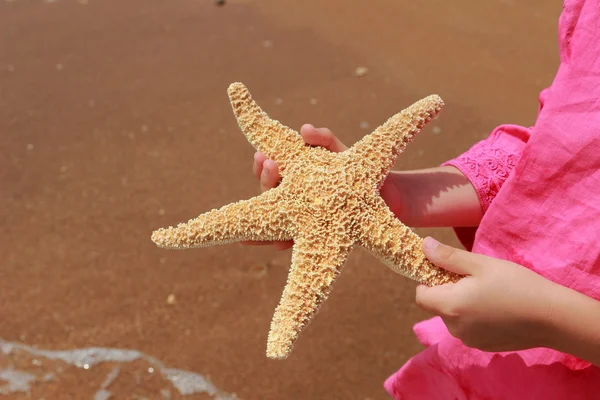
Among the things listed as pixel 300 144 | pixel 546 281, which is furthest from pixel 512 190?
pixel 300 144

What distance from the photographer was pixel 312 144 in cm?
116

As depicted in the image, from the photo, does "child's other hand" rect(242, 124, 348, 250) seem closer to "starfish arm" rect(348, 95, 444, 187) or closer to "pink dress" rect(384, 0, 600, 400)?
"starfish arm" rect(348, 95, 444, 187)

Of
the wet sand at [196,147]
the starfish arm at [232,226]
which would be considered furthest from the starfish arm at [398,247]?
the wet sand at [196,147]

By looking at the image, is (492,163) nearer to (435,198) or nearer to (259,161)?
(435,198)

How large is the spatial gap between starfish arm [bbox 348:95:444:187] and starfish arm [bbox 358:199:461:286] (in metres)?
0.09

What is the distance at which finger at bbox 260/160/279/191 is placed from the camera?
111cm

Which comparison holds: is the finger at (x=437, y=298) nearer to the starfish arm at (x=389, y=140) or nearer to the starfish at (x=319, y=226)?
the starfish at (x=319, y=226)

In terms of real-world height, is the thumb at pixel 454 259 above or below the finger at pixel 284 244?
above

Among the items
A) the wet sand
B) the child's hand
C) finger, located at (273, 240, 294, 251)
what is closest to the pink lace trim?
the child's hand

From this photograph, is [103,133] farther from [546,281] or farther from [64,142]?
[546,281]

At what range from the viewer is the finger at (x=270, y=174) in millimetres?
1111

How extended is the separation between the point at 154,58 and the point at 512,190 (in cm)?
256

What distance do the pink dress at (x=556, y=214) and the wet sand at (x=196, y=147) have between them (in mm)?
930

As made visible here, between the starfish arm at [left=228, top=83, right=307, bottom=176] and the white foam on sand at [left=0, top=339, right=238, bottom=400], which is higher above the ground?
the starfish arm at [left=228, top=83, right=307, bottom=176]
